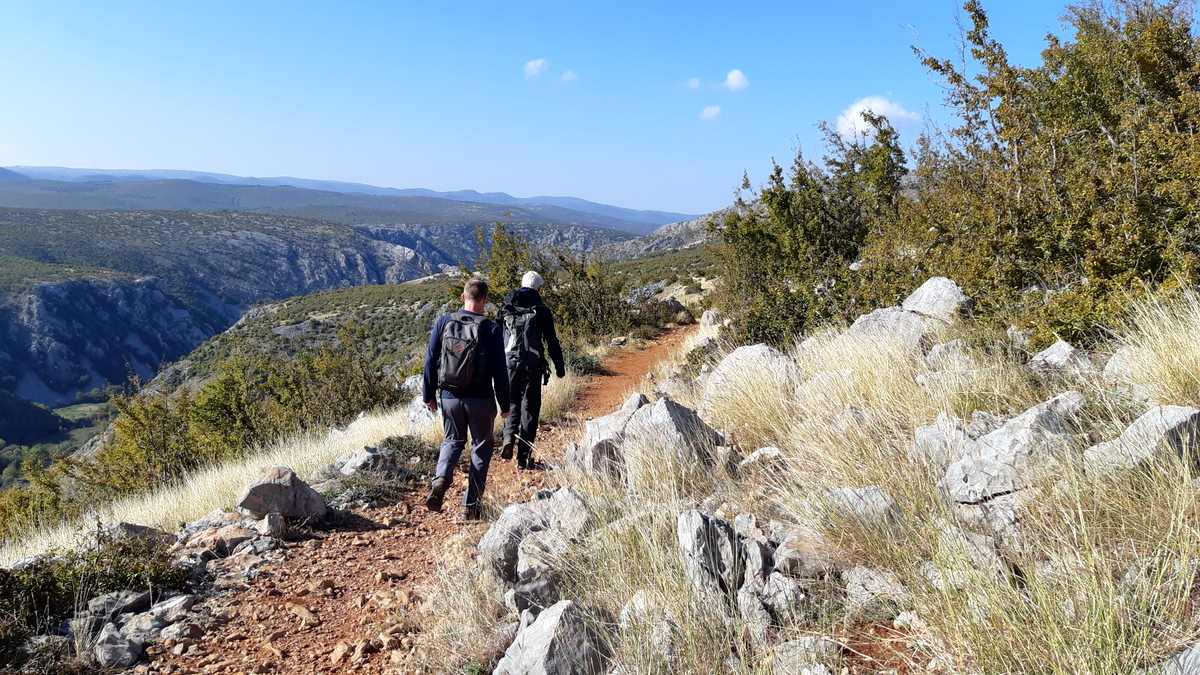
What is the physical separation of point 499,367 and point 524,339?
4.29 ft

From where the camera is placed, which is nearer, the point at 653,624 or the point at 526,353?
the point at 653,624

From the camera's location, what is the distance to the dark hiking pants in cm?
690

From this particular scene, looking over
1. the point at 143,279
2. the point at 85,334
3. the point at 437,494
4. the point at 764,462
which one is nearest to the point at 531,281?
the point at 437,494

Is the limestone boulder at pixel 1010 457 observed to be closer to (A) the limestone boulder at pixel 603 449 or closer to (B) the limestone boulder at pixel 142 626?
(A) the limestone boulder at pixel 603 449

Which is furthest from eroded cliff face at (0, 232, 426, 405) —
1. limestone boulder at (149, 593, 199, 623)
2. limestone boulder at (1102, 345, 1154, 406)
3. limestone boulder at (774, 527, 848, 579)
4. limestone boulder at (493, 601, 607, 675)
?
limestone boulder at (1102, 345, 1154, 406)

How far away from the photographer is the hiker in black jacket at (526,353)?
22.3 feet

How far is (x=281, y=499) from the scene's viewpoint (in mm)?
5582

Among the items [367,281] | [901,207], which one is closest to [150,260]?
[367,281]

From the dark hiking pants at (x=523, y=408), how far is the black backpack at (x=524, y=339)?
0.10 m

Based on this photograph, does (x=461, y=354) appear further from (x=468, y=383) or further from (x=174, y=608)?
(x=174, y=608)

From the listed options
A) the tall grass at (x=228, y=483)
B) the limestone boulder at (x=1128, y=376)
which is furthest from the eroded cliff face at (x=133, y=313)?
the limestone boulder at (x=1128, y=376)

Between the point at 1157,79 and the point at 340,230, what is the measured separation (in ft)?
583

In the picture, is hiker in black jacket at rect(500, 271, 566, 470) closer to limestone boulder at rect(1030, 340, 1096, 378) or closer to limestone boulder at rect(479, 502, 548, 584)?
limestone boulder at rect(479, 502, 548, 584)

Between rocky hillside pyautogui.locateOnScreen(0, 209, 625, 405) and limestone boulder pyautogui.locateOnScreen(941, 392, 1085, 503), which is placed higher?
limestone boulder pyautogui.locateOnScreen(941, 392, 1085, 503)
